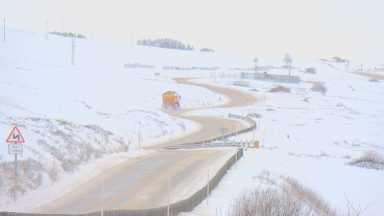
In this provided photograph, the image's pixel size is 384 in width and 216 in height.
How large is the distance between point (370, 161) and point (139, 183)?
2064cm

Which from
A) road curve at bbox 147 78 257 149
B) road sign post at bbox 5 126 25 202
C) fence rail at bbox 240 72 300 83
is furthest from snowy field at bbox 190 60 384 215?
fence rail at bbox 240 72 300 83

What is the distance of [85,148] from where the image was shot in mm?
32625

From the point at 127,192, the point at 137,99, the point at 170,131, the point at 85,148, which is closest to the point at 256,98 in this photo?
the point at 137,99

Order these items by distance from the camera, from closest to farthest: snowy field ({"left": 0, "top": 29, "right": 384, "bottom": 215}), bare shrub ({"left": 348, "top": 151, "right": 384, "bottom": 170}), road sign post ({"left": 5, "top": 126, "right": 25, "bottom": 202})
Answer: road sign post ({"left": 5, "top": 126, "right": 25, "bottom": 202})
snowy field ({"left": 0, "top": 29, "right": 384, "bottom": 215})
bare shrub ({"left": 348, "top": 151, "right": 384, "bottom": 170})

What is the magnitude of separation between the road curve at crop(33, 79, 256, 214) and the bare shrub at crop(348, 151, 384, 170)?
9307 mm

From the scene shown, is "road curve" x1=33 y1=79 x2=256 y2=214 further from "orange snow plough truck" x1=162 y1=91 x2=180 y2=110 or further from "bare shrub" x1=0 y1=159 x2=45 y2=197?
"orange snow plough truck" x1=162 y1=91 x2=180 y2=110

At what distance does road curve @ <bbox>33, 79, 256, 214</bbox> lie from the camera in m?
22.5

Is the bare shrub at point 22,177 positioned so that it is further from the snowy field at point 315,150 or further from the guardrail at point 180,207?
the snowy field at point 315,150

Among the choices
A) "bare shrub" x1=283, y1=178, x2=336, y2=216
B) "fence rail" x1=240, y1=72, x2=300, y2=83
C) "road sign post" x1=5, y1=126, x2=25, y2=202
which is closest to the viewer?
"road sign post" x1=5, y1=126, x2=25, y2=202

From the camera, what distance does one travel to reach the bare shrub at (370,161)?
40.9 metres

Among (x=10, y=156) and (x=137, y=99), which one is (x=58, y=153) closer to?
(x=10, y=156)

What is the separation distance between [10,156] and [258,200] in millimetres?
12070

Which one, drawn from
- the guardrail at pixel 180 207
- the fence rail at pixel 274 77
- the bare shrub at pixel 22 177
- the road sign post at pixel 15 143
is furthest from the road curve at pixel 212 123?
the fence rail at pixel 274 77

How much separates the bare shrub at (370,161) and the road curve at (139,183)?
30.5ft
